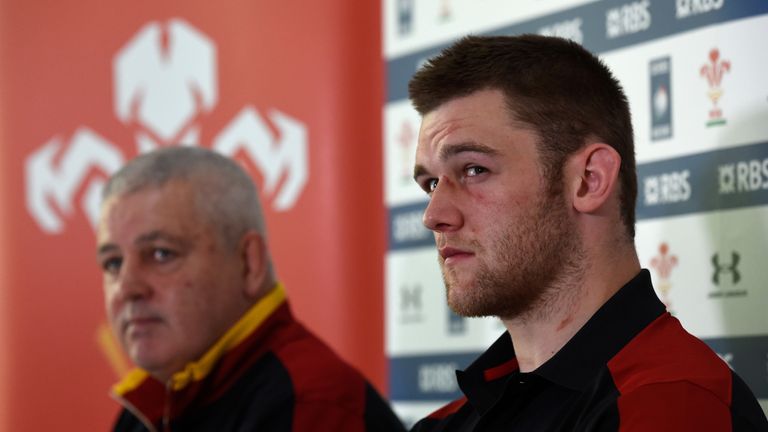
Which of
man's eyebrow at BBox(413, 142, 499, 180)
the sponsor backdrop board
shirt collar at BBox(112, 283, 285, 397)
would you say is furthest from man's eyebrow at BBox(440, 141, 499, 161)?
the sponsor backdrop board

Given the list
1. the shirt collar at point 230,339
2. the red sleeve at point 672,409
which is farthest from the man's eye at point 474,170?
the shirt collar at point 230,339

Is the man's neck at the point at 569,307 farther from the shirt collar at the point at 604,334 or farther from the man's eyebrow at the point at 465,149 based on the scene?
the man's eyebrow at the point at 465,149

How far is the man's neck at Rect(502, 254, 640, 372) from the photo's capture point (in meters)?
1.64

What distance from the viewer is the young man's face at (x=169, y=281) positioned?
2.45m

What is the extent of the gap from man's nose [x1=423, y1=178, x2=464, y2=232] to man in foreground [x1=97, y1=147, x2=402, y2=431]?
26.3 inches

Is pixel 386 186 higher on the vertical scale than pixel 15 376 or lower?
higher

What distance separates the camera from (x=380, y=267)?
2.93 metres

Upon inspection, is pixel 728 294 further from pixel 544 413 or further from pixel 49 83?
pixel 49 83

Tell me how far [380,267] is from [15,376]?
1098mm

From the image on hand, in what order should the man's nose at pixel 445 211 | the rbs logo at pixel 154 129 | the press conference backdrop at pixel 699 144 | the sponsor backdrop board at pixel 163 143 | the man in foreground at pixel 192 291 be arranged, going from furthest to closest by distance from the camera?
the rbs logo at pixel 154 129 → the sponsor backdrop board at pixel 163 143 → the man in foreground at pixel 192 291 → the press conference backdrop at pixel 699 144 → the man's nose at pixel 445 211

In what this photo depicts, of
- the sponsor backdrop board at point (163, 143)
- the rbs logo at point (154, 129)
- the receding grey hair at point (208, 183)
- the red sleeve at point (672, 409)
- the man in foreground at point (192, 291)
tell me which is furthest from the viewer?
the rbs logo at point (154, 129)

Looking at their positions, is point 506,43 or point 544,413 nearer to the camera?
point 544,413

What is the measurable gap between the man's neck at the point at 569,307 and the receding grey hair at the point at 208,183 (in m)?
0.96

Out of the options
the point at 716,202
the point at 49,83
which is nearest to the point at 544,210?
the point at 716,202
